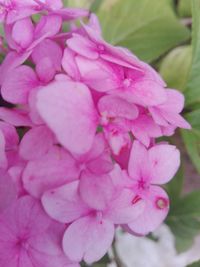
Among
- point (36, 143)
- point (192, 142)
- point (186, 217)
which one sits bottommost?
point (186, 217)

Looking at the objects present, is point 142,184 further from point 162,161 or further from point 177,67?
point 177,67

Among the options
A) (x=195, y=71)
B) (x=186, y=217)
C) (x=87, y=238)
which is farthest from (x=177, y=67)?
(x=87, y=238)

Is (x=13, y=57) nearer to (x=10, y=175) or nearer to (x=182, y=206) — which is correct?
(x=10, y=175)

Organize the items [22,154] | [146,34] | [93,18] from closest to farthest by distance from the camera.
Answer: [22,154], [93,18], [146,34]

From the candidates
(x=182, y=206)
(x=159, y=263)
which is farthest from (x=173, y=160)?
(x=159, y=263)

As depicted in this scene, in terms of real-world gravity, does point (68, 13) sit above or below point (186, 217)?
above

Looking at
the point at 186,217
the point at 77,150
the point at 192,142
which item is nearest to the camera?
the point at 77,150

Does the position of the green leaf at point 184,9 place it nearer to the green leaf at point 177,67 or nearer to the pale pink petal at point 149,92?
the green leaf at point 177,67
